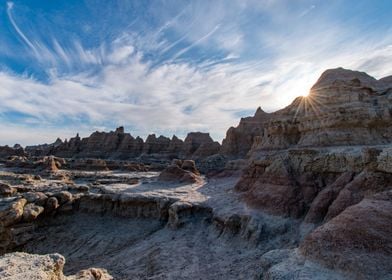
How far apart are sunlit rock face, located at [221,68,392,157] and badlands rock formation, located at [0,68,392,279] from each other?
8cm

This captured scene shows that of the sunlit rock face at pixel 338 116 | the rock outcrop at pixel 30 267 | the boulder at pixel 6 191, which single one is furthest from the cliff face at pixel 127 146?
the rock outcrop at pixel 30 267

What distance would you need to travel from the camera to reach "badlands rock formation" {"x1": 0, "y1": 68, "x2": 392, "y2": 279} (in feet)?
25.0

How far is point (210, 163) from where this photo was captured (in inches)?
2525

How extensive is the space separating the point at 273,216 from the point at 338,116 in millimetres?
8268

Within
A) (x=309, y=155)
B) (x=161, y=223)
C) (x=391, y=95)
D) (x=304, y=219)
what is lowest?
(x=161, y=223)

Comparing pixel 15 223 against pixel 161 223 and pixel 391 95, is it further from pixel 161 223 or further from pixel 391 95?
pixel 391 95

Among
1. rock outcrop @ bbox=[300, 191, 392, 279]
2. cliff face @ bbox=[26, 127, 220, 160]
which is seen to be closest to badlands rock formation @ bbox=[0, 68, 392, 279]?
rock outcrop @ bbox=[300, 191, 392, 279]

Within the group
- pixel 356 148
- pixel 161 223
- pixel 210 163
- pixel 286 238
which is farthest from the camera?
pixel 210 163

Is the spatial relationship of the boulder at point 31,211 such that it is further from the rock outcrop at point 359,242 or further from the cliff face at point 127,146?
the cliff face at point 127,146

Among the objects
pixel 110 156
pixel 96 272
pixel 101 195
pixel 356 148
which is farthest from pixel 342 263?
pixel 110 156

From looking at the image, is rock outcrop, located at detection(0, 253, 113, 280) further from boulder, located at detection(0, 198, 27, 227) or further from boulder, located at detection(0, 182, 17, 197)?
boulder, located at detection(0, 182, 17, 197)

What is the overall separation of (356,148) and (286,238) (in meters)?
6.68

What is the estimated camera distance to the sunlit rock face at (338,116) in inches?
688

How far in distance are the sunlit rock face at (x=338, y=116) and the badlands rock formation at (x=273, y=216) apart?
0.25ft
